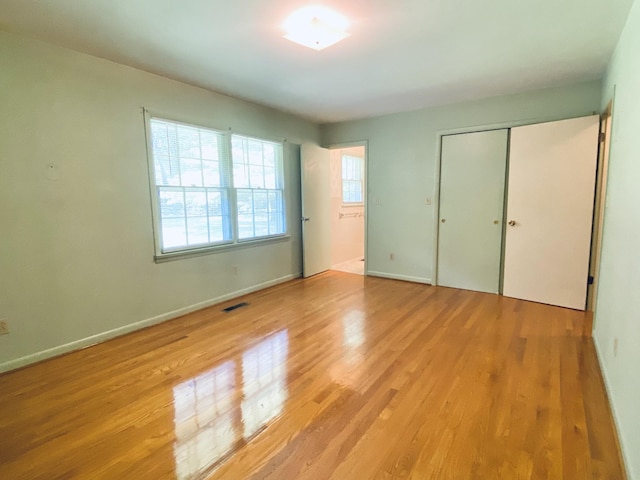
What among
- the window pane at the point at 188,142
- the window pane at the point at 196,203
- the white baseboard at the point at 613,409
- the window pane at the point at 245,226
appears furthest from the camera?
the window pane at the point at 245,226

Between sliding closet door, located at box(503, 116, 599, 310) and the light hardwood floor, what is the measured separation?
1.62ft

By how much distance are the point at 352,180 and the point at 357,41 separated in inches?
154

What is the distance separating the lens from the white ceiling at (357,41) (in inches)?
78.4

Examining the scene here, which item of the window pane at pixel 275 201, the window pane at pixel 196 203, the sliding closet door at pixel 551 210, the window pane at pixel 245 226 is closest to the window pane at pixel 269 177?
the window pane at pixel 275 201

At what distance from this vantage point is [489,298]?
152 inches

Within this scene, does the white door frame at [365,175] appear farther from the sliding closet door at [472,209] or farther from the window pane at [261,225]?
the window pane at [261,225]

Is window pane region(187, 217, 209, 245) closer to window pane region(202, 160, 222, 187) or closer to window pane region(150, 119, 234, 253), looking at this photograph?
window pane region(150, 119, 234, 253)

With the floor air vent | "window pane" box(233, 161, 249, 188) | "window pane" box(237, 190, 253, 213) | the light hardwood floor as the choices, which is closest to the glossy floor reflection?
the light hardwood floor

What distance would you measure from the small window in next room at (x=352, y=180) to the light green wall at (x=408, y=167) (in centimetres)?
99

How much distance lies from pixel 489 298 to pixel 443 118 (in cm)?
234

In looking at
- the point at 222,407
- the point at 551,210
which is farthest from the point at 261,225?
the point at 551,210

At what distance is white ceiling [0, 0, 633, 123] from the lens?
1.99 m

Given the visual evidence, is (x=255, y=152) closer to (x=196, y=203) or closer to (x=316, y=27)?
(x=196, y=203)

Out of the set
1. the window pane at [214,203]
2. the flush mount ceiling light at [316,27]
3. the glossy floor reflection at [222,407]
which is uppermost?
the flush mount ceiling light at [316,27]
